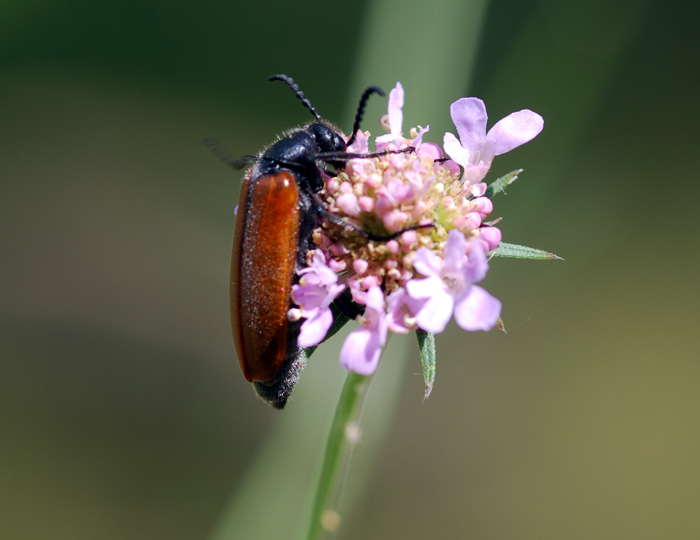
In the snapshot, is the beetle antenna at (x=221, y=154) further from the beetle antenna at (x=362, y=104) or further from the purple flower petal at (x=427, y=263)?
the purple flower petal at (x=427, y=263)

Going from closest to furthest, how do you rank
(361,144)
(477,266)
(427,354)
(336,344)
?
(477,266), (427,354), (361,144), (336,344)

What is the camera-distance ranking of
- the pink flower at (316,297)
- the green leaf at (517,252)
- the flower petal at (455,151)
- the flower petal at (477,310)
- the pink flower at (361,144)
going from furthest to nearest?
the pink flower at (361,144) < the flower petal at (455,151) < the green leaf at (517,252) < the pink flower at (316,297) < the flower petal at (477,310)

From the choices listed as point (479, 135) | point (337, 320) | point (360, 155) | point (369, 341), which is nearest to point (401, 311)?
point (369, 341)

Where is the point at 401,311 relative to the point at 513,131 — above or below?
below

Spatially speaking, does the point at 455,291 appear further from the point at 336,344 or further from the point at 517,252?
the point at 336,344

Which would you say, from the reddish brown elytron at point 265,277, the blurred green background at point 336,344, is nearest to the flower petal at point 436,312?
the reddish brown elytron at point 265,277

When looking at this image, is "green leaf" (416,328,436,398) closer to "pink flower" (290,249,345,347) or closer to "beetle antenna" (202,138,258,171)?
"pink flower" (290,249,345,347)

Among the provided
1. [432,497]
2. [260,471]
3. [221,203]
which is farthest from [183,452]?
[221,203]
